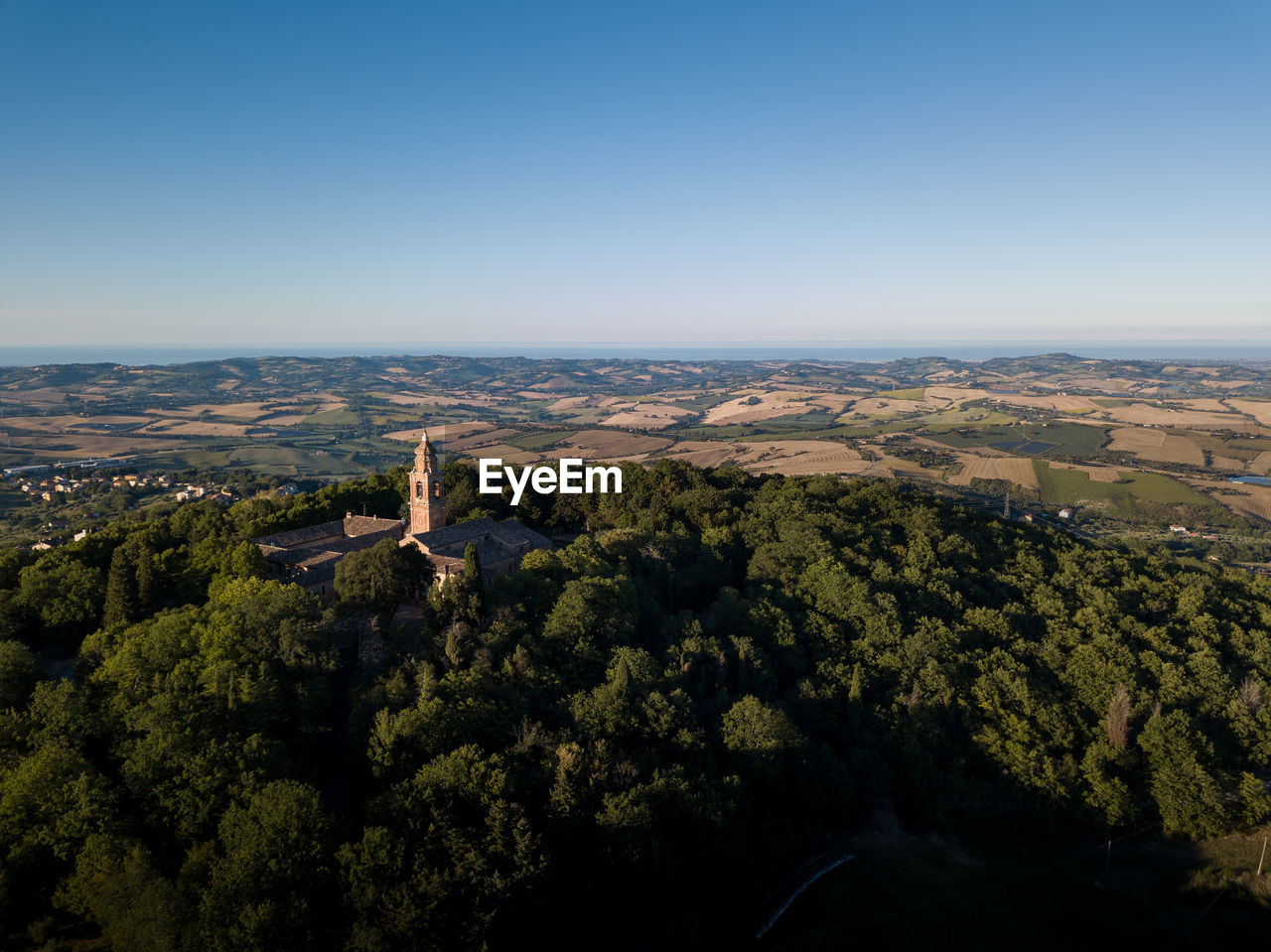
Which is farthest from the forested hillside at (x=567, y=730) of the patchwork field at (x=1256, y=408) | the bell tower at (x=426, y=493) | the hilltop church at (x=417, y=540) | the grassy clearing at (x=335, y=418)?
the patchwork field at (x=1256, y=408)

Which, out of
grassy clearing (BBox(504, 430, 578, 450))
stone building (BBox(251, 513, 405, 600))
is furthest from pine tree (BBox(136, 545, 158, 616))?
grassy clearing (BBox(504, 430, 578, 450))

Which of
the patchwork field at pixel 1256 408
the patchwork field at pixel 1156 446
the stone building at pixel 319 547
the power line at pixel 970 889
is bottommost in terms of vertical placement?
the power line at pixel 970 889

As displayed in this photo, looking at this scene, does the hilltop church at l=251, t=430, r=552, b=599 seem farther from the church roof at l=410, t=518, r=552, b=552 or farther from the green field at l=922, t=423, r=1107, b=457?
the green field at l=922, t=423, r=1107, b=457

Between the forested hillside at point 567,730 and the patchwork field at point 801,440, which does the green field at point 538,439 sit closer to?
the patchwork field at point 801,440

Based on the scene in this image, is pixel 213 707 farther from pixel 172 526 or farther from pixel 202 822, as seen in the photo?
pixel 172 526

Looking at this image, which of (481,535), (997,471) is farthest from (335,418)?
(481,535)

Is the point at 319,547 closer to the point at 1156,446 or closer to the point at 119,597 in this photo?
the point at 119,597
